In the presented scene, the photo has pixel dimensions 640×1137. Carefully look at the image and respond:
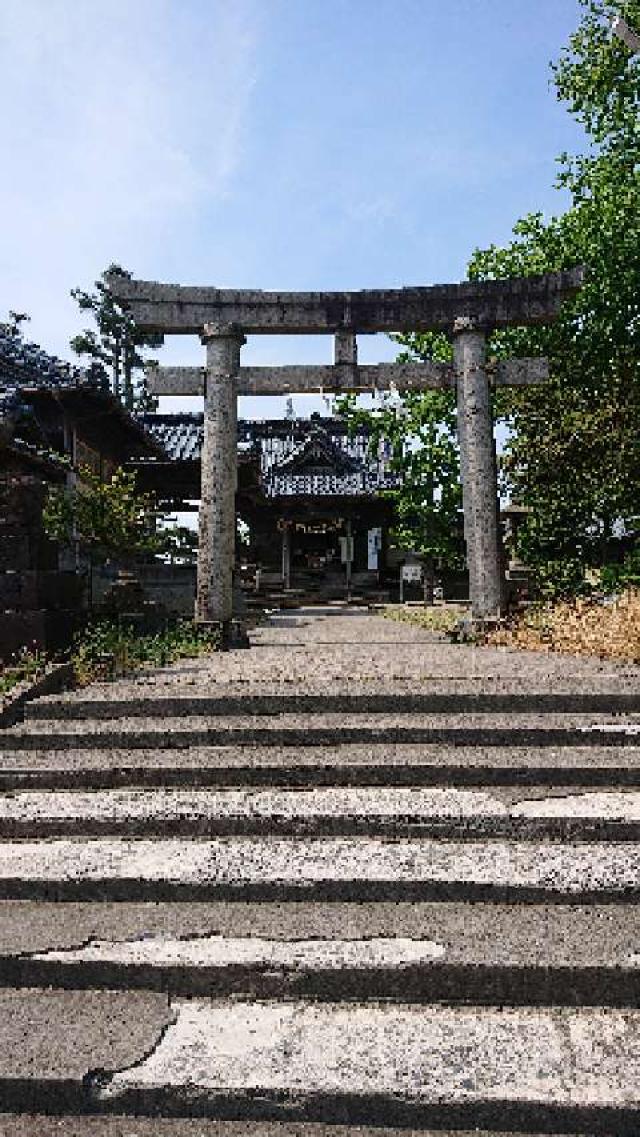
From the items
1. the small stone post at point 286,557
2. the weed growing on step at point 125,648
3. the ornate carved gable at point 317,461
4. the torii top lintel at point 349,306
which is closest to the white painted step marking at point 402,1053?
the weed growing on step at point 125,648

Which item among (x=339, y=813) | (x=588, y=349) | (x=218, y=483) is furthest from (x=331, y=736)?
(x=588, y=349)

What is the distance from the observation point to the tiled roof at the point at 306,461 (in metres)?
30.9

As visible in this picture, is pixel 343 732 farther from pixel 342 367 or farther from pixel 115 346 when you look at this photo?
pixel 115 346

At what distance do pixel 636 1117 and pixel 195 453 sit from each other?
29.7 metres

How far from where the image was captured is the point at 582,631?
8.24m

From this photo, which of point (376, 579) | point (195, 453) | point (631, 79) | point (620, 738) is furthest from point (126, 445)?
point (620, 738)

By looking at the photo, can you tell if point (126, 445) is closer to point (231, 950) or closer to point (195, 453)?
point (195, 453)

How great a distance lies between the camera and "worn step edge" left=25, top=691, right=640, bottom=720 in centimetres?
480

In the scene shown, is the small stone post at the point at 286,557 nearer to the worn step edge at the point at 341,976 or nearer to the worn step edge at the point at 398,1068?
the worn step edge at the point at 341,976

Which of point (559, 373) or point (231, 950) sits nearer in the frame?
point (231, 950)

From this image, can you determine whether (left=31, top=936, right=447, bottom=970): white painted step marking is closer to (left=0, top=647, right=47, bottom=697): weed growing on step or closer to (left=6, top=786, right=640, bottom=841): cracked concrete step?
(left=6, top=786, right=640, bottom=841): cracked concrete step

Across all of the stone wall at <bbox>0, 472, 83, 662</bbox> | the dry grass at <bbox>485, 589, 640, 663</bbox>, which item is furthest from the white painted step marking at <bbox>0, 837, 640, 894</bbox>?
the dry grass at <bbox>485, 589, 640, 663</bbox>

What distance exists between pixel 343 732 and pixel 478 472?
6.12 metres

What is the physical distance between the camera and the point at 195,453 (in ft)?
99.6
